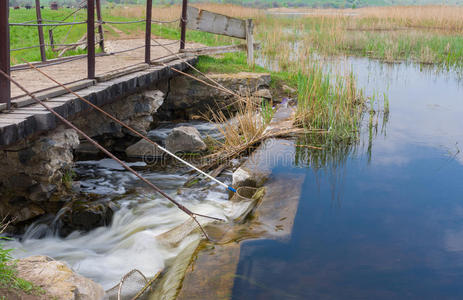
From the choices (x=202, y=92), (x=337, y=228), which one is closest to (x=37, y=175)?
(x=337, y=228)

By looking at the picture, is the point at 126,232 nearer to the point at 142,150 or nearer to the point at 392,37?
the point at 142,150

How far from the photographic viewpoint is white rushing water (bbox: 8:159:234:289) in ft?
13.7

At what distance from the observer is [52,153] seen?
4.77 metres

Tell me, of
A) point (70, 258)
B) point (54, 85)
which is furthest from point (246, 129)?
point (70, 258)

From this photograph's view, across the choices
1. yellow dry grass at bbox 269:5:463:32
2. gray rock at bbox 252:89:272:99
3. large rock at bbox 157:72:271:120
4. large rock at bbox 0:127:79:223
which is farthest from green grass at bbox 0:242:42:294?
yellow dry grass at bbox 269:5:463:32

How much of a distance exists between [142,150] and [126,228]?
232 cm

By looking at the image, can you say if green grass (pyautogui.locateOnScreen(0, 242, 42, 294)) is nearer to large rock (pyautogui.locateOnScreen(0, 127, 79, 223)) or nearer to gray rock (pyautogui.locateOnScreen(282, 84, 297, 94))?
large rock (pyautogui.locateOnScreen(0, 127, 79, 223))

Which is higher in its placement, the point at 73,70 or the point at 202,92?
the point at 73,70

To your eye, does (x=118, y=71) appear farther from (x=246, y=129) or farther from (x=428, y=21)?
(x=428, y=21)

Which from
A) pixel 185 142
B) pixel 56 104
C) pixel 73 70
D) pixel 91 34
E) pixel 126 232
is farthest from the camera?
pixel 185 142

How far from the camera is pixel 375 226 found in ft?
15.2

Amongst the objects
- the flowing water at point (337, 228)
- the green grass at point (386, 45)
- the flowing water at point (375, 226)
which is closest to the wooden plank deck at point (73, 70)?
the flowing water at point (337, 228)

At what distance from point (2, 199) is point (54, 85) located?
4.49 ft

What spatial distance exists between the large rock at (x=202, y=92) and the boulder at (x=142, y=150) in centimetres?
190
